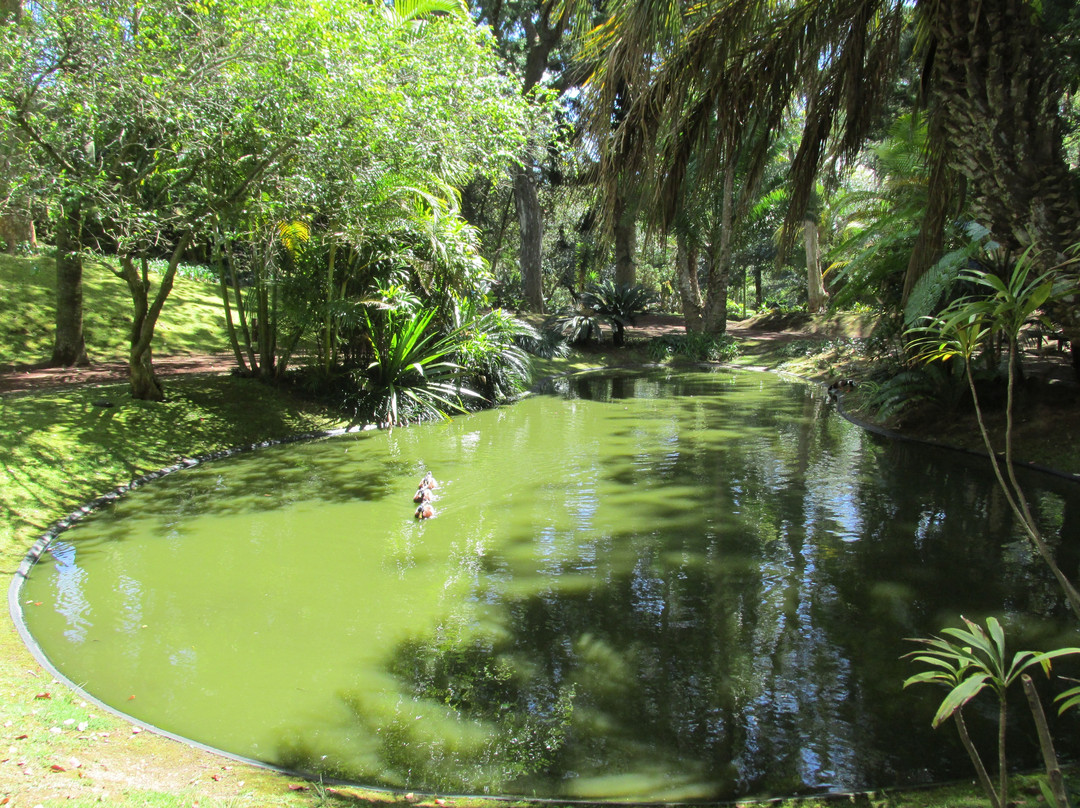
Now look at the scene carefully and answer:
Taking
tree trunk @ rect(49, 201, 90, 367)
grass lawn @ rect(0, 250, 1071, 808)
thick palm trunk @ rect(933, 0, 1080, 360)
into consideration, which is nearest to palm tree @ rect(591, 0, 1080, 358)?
thick palm trunk @ rect(933, 0, 1080, 360)

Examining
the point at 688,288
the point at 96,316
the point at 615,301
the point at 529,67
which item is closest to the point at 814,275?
the point at 688,288

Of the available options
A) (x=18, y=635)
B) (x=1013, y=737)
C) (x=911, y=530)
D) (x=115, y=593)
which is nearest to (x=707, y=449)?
(x=911, y=530)

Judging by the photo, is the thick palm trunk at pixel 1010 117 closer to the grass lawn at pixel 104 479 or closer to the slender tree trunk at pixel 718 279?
the grass lawn at pixel 104 479

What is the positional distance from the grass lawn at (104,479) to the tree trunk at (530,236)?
9364 millimetres

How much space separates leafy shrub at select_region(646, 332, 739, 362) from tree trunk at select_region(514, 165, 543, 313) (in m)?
4.19

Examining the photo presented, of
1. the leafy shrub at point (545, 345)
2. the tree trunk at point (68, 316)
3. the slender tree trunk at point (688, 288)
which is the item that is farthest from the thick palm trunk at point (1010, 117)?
the slender tree trunk at point (688, 288)

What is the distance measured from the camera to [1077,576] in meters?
5.04

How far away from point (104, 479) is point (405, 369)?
468cm

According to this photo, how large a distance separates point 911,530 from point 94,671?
612cm

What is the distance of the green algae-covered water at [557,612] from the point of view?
10.9 ft

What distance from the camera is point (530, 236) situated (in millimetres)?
21969

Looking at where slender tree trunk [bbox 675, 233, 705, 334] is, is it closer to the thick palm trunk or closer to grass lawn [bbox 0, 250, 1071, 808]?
grass lawn [bbox 0, 250, 1071, 808]

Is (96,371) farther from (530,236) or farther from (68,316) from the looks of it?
(530,236)

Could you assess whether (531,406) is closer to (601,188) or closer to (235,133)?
(235,133)
